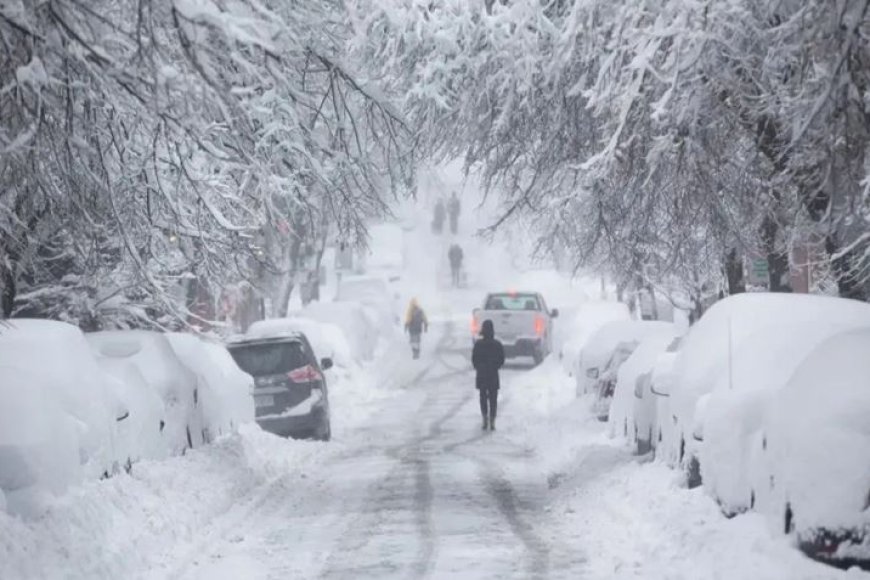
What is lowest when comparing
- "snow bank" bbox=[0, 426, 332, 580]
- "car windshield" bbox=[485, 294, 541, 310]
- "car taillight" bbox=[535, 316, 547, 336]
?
"snow bank" bbox=[0, 426, 332, 580]

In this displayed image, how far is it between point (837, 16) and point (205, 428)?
36.5 feet

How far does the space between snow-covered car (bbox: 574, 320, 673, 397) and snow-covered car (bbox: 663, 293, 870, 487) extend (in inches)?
378

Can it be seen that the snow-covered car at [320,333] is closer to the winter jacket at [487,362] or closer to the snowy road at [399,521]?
the winter jacket at [487,362]

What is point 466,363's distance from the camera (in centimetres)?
4362

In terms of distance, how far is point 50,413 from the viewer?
10844mm

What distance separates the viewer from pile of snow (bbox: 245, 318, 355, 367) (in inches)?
1348

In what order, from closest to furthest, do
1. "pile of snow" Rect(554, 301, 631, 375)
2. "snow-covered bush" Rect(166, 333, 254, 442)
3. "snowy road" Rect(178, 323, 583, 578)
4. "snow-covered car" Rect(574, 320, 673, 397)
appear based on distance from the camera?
"snowy road" Rect(178, 323, 583, 578)
"snow-covered bush" Rect(166, 333, 254, 442)
"snow-covered car" Rect(574, 320, 673, 397)
"pile of snow" Rect(554, 301, 631, 375)

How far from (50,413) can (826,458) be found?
5.61 metres

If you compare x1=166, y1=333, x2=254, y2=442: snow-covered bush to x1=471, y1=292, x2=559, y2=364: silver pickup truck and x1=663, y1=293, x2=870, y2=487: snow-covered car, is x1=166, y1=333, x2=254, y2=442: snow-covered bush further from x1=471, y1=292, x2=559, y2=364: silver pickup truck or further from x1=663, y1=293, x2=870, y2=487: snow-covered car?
x1=471, y1=292, x2=559, y2=364: silver pickup truck

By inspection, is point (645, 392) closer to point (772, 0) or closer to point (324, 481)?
point (324, 481)

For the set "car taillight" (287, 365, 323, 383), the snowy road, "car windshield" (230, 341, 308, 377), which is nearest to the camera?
the snowy road

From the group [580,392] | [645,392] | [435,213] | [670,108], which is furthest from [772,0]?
[435,213]

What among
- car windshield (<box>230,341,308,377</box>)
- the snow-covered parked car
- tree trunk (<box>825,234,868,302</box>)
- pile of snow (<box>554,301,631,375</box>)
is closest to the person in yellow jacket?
pile of snow (<box>554,301,631,375</box>)

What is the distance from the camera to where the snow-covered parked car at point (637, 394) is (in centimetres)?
1620
